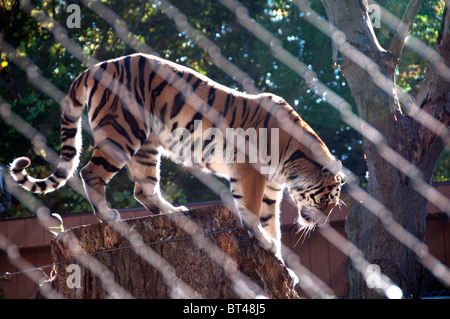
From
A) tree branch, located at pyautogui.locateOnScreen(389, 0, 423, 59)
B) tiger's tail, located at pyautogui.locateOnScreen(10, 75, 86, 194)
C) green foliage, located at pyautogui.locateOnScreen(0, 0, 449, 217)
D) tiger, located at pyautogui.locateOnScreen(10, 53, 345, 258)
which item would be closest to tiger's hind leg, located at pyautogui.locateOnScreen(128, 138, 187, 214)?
tiger, located at pyautogui.locateOnScreen(10, 53, 345, 258)

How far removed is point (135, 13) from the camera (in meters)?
12.3

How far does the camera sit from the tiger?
393cm

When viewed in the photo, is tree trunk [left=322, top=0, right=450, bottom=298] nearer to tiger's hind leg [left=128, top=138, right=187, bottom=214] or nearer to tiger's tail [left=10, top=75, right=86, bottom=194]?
tiger's hind leg [left=128, top=138, right=187, bottom=214]

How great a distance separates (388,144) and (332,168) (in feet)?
6.47

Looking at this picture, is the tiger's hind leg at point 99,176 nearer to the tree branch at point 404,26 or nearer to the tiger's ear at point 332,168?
the tiger's ear at point 332,168

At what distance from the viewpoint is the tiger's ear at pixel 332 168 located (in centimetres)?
432

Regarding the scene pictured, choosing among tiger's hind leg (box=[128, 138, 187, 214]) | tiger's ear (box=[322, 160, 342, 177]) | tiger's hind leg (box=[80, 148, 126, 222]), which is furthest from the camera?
tiger's hind leg (box=[128, 138, 187, 214])

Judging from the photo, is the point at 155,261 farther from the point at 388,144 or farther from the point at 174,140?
the point at 388,144

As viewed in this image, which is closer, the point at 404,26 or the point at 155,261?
the point at 155,261

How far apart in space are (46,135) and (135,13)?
442cm

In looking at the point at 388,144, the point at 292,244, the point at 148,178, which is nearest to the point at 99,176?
the point at 148,178

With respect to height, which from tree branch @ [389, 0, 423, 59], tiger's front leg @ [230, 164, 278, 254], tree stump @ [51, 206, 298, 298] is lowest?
tree stump @ [51, 206, 298, 298]

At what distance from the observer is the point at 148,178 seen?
4461 millimetres

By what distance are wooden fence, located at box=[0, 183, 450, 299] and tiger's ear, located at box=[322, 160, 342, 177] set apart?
10.7 feet
